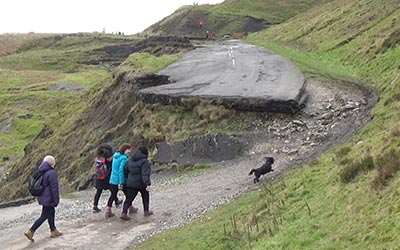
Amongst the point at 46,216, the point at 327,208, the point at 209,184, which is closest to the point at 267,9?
the point at 209,184

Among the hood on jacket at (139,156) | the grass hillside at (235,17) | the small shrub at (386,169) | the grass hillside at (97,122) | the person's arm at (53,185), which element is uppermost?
the grass hillside at (235,17)

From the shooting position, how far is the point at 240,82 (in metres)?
31.1

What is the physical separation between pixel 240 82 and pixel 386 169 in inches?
837

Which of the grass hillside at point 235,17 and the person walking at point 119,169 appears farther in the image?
the grass hillside at point 235,17

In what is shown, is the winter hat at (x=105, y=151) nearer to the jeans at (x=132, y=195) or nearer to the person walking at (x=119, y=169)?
the person walking at (x=119, y=169)

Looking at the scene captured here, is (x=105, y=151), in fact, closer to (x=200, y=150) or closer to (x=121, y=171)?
(x=121, y=171)

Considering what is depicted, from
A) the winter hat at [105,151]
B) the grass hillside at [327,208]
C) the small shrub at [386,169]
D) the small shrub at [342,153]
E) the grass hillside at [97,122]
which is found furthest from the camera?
the grass hillside at [97,122]

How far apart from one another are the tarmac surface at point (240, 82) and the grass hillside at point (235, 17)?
5137 cm

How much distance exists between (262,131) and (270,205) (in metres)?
11.6

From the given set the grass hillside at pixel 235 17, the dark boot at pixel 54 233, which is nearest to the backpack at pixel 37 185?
the dark boot at pixel 54 233

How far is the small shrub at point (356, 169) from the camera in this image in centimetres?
1155

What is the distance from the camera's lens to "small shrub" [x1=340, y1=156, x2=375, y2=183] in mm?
11547

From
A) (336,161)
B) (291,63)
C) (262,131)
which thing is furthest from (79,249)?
(291,63)

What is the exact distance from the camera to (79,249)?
46.9 ft
